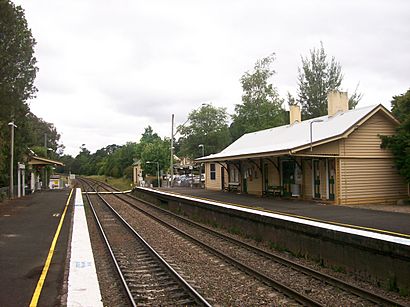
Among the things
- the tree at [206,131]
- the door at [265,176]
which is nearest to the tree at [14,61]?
the door at [265,176]

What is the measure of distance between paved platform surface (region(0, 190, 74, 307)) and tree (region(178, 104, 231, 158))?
47186 mm

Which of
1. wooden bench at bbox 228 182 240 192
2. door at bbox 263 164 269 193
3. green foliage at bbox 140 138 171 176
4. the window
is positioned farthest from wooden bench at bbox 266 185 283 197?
green foliage at bbox 140 138 171 176

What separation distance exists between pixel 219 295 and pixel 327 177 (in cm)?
1426

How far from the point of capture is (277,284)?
792 centimetres

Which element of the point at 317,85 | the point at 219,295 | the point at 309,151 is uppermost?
the point at 317,85

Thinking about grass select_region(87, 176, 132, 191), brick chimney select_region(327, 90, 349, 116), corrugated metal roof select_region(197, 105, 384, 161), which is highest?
brick chimney select_region(327, 90, 349, 116)

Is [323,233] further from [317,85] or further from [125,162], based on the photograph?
[125,162]

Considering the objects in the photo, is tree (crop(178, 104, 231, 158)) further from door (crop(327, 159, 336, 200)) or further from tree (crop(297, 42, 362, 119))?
door (crop(327, 159, 336, 200))

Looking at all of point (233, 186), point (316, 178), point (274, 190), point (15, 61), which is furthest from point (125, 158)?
point (316, 178)

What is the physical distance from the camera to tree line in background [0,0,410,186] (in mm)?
20594

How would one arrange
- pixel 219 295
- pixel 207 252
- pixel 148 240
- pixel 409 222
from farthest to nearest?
1. pixel 148 240
2. pixel 409 222
3. pixel 207 252
4. pixel 219 295

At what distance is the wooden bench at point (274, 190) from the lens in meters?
24.1

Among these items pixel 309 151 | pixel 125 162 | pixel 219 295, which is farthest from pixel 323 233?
pixel 125 162

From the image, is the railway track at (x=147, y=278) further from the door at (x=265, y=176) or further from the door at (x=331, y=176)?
the door at (x=265, y=176)
